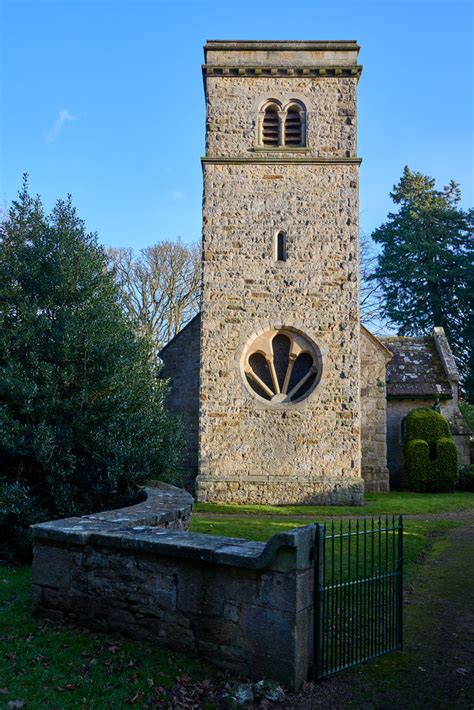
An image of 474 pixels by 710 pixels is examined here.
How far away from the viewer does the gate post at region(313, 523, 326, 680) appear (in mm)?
4996

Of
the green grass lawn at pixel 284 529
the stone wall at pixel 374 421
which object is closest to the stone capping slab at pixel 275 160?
the stone wall at pixel 374 421

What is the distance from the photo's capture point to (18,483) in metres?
8.70

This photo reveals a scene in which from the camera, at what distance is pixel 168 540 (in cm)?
558

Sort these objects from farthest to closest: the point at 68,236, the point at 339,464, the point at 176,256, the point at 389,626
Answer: the point at 176,256
the point at 339,464
the point at 68,236
the point at 389,626

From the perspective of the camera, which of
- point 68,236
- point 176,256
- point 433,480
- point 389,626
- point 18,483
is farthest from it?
point 176,256

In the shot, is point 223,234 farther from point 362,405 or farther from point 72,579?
point 72,579

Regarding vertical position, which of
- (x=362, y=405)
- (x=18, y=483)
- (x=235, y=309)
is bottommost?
(x=18, y=483)

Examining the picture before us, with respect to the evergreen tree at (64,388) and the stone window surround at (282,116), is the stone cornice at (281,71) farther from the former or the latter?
the evergreen tree at (64,388)

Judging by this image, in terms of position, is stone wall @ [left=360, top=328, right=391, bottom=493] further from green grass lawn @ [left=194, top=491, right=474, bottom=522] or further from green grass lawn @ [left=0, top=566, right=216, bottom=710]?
green grass lawn @ [left=0, top=566, right=216, bottom=710]

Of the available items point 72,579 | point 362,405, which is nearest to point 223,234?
point 362,405

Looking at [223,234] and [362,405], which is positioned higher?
[223,234]

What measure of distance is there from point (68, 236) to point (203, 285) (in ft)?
19.2

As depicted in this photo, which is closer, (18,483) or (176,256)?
(18,483)

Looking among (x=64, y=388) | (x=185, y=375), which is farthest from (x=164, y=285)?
(x=64, y=388)
